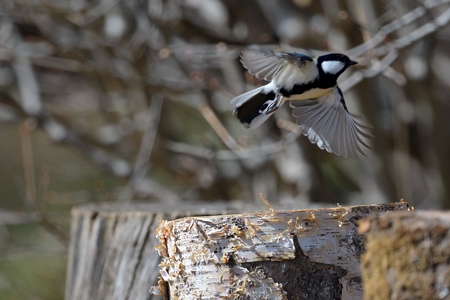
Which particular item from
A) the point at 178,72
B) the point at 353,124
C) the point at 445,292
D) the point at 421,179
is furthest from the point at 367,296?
the point at 421,179

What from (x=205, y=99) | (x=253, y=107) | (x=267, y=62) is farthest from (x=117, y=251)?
(x=205, y=99)

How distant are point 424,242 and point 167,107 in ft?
12.4

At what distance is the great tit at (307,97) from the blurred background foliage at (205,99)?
36.3 inches

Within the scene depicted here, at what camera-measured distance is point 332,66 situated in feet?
8.28

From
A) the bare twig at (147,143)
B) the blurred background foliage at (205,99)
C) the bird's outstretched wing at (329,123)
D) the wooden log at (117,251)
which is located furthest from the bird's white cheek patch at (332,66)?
the bare twig at (147,143)

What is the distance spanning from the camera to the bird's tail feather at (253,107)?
2676mm

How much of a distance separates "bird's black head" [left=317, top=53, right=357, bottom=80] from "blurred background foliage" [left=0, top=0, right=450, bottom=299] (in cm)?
116

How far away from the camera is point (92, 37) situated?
422 centimetres

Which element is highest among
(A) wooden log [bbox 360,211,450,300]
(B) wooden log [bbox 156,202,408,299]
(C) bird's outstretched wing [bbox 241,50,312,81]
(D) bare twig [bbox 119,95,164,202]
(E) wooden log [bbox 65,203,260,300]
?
(D) bare twig [bbox 119,95,164,202]

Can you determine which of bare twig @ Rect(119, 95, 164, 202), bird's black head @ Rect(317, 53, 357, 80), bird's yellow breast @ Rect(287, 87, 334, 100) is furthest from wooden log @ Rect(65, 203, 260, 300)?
bare twig @ Rect(119, 95, 164, 202)

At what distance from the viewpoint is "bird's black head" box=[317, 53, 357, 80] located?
2.51 meters

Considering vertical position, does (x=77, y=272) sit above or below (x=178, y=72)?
below

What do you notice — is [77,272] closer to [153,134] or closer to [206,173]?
[153,134]

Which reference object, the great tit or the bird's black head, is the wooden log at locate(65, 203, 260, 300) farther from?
the bird's black head
